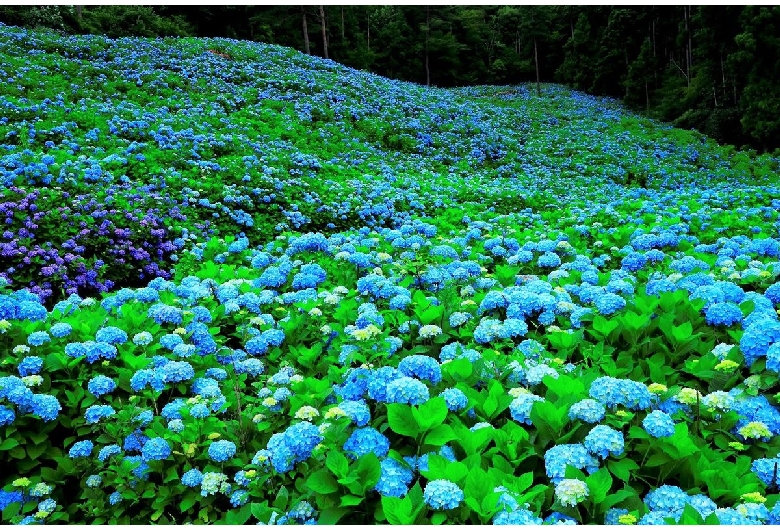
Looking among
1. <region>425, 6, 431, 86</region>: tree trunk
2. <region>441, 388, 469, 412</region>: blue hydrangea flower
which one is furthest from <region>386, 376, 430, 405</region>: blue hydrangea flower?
<region>425, 6, 431, 86</region>: tree trunk

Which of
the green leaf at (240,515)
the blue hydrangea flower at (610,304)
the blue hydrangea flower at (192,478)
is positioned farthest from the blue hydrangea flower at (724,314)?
the blue hydrangea flower at (192,478)

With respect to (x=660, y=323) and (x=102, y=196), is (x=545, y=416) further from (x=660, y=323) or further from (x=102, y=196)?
(x=102, y=196)

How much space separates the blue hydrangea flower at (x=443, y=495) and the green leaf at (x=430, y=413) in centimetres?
35

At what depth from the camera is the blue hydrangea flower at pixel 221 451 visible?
2854mm

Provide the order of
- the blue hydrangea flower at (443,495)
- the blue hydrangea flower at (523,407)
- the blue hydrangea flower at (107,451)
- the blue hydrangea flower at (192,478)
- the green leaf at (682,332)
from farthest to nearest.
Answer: the green leaf at (682,332) < the blue hydrangea flower at (107,451) < the blue hydrangea flower at (192,478) < the blue hydrangea flower at (523,407) < the blue hydrangea flower at (443,495)

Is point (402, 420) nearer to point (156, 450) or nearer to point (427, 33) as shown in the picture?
point (156, 450)

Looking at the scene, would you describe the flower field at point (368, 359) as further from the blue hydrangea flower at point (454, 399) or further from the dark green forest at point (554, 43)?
the dark green forest at point (554, 43)

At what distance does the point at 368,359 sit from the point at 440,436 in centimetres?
82

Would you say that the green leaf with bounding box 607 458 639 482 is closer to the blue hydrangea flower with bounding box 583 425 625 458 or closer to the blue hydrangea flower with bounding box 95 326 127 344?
the blue hydrangea flower with bounding box 583 425 625 458

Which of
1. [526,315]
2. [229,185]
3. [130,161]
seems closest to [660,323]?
[526,315]

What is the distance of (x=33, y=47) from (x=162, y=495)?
64.3ft

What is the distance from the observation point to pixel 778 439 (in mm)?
2414

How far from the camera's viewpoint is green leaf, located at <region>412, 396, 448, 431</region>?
2.37 metres

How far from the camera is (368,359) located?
3.07 metres
